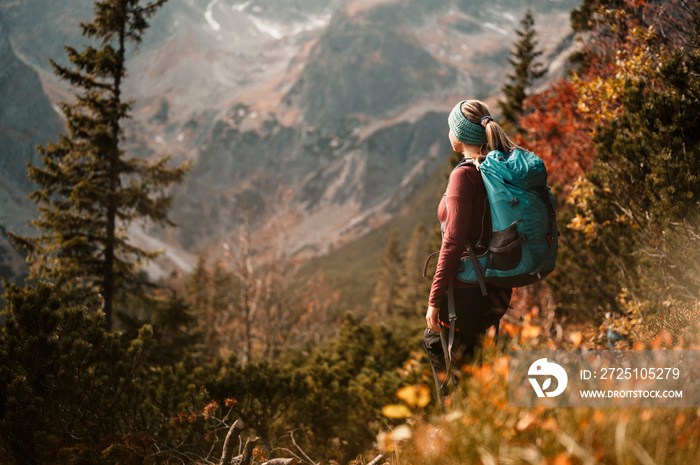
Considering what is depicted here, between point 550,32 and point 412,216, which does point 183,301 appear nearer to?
point 412,216

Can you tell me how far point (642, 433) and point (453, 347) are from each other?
1.17 meters

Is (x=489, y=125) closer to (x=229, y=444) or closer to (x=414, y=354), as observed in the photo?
(x=229, y=444)

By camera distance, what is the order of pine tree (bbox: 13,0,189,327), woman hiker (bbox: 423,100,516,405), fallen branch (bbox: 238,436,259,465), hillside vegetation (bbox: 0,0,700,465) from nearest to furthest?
hillside vegetation (bbox: 0,0,700,465)
woman hiker (bbox: 423,100,516,405)
fallen branch (bbox: 238,436,259,465)
pine tree (bbox: 13,0,189,327)

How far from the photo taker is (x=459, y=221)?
252 centimetres

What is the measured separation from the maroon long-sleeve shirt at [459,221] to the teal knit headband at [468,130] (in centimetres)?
23

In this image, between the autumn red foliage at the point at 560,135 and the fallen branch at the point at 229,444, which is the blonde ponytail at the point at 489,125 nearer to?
the fallen branch at the point at 229,444

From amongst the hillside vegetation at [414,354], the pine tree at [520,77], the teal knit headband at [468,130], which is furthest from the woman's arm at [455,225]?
the pine tree at [520,77]

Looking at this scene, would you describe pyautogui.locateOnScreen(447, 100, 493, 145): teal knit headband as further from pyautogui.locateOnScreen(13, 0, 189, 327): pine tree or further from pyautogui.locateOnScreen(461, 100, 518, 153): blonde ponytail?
pyautogui.locateOnScreen(13, 0, 189, 327): pine tree

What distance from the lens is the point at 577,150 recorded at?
1083cm

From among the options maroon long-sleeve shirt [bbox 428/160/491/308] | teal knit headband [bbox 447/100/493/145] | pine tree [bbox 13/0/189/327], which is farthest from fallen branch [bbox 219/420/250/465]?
pine tree [bbox 13/0/189/327]

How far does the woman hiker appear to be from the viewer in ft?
8.33

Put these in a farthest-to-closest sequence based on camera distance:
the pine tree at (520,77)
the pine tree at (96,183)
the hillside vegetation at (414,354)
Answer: the pine tree at (520,77), the pine tree at (96,183), the hillside vegetation at (414,354)

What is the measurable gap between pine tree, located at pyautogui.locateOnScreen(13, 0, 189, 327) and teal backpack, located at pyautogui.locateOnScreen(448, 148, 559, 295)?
1094 centimetres

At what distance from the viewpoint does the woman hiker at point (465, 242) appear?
254 cm
